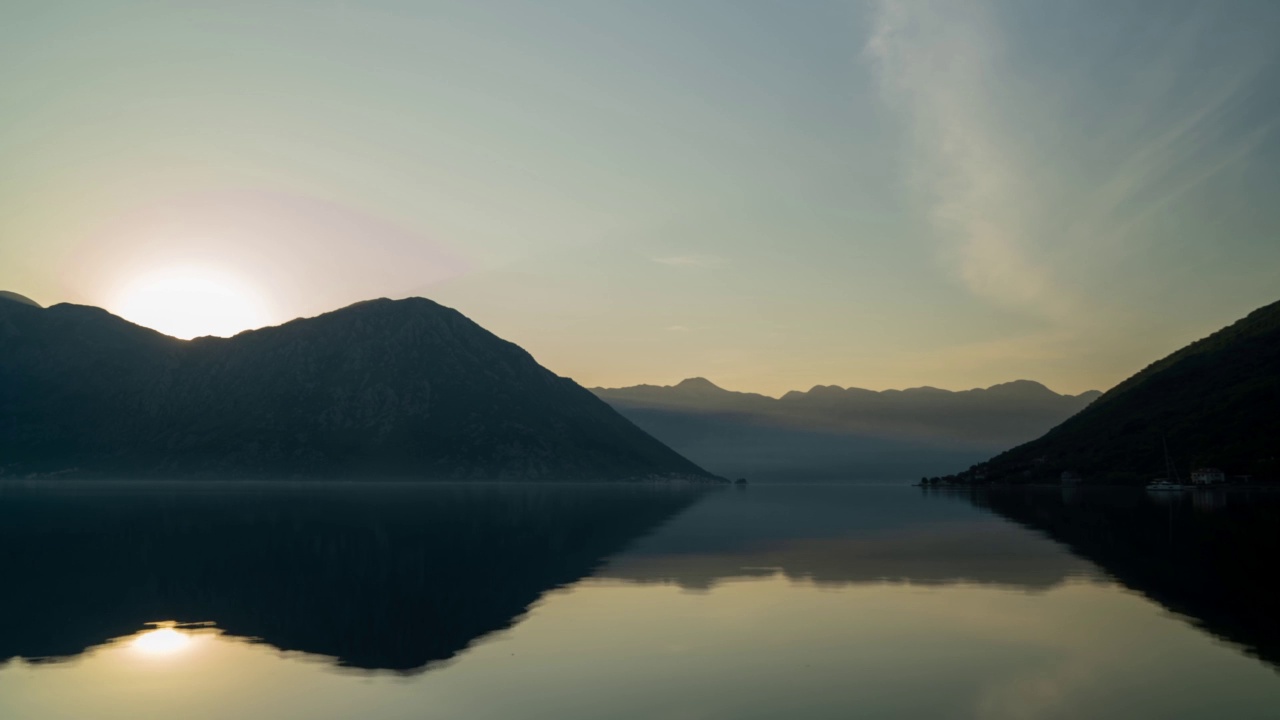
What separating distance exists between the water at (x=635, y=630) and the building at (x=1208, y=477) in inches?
5435

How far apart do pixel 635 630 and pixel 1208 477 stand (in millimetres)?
190767

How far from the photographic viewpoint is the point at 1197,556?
2114 inches

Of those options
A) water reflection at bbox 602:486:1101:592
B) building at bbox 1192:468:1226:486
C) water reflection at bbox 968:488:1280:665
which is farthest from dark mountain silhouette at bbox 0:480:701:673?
building at bbox 1192:468:1226:486

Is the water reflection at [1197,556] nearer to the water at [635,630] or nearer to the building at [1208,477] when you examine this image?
the water at [635,630]

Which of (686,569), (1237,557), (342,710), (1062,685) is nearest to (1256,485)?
(1237,557)

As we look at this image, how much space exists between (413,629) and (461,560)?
2250 centimetres

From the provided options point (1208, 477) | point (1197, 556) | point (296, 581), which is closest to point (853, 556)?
point (1197, 556)

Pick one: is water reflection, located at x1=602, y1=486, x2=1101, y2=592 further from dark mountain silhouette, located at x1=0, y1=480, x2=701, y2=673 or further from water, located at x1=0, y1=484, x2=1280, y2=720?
dark mountain silhouette, located at x1=0, y1=480, x2=701, y2=673

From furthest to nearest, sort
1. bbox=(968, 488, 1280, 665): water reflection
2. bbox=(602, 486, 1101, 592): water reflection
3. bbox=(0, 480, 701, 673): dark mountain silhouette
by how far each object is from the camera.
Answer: bbox=(602, 486, 1101, 592): water reflection
bbox=(968, 488, 1280, 665): water reflection
bbox=(0, 480, 701, 673): dark mountain silhouette

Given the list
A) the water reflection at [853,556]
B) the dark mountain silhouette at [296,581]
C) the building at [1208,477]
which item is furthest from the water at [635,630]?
the building at [1208,477]

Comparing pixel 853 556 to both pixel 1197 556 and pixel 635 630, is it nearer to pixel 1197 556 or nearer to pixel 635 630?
pixel 1197 556

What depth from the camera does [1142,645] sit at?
28.4m

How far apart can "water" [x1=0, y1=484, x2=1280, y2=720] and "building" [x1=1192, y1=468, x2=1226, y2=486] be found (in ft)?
453

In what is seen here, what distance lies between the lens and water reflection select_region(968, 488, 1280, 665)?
32.6m
